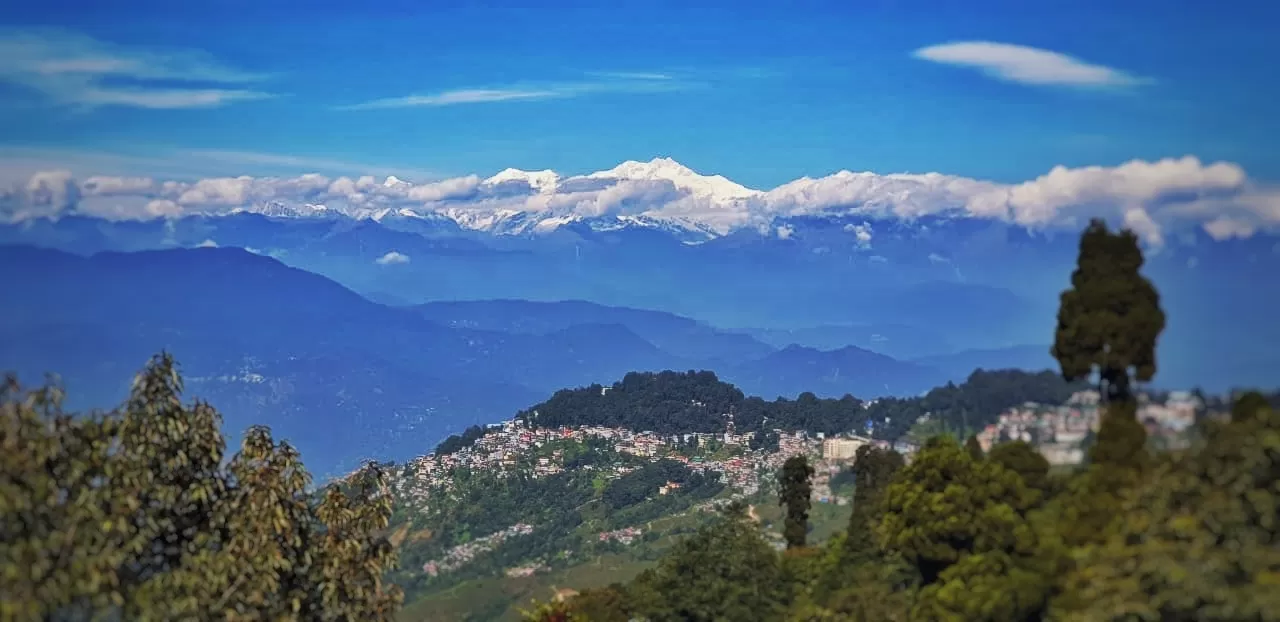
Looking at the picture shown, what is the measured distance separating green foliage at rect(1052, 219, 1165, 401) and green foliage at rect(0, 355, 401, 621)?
26.0 feet

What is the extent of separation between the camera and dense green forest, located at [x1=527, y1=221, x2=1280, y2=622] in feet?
37.3

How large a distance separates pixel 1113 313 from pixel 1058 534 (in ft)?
8.37

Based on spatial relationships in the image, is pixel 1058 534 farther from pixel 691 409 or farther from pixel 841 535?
pixel 691 409

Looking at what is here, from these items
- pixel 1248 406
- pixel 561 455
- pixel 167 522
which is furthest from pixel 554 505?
pixel 1248 406

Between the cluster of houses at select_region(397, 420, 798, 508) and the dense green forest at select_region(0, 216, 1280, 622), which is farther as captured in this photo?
the cluster of houses at select_region(397, 420, 798, 508)

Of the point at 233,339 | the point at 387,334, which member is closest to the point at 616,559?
the point at 233,339

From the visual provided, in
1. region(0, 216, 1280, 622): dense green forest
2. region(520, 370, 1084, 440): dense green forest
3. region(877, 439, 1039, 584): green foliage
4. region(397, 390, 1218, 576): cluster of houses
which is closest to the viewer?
region(0, 216, 1280, 622): dense green forest

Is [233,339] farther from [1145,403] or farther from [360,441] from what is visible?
[1145,403]

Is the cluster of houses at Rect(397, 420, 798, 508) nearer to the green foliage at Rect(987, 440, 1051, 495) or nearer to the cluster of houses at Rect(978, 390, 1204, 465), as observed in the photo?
the cluster of houses at Rect(978, 390, 1204, 465)

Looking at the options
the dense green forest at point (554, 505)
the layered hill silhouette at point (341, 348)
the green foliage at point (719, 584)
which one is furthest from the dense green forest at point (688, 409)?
the layered hill silhouette at point (341, 348)

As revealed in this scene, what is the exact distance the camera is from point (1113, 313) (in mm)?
15492

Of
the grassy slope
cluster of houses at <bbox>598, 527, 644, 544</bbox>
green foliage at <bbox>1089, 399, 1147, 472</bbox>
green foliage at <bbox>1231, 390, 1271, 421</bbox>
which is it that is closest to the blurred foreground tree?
green foliage at <bbox>1089, 399, 1147, 472</bbox>

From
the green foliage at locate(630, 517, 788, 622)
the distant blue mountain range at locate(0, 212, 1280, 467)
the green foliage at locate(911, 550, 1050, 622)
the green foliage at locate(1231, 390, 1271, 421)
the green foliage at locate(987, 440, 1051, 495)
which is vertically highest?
the distant blue mountain range at locate(0, 212, 1280, 467)

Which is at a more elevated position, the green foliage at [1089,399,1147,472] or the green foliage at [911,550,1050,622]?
the green foliage at [1089,399,1147,472]
